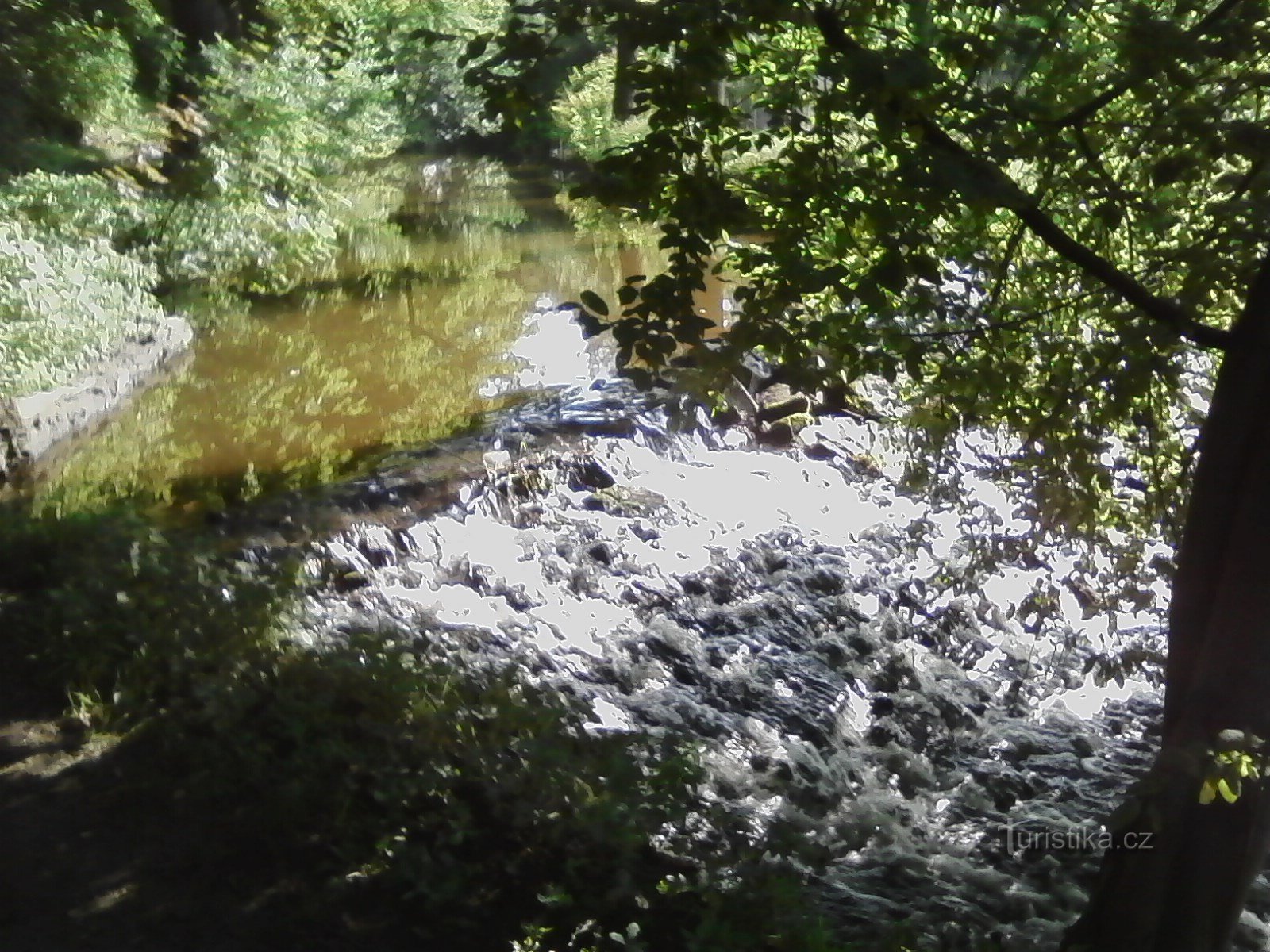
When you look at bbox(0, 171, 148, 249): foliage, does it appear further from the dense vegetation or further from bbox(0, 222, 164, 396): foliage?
the dense vegetation

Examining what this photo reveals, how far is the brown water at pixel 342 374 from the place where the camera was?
11062 millimetres

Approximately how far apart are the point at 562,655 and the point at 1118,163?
434 cm

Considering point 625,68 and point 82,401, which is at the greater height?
point 625,68

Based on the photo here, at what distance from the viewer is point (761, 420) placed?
39.8 feet

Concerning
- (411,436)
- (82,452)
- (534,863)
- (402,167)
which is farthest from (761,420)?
(402,167)

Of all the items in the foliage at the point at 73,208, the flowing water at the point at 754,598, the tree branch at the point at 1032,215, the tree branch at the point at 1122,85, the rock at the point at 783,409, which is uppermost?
the tree branch at the point at 1122,85

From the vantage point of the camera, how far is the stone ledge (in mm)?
10430

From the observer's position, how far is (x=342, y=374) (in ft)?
46.4

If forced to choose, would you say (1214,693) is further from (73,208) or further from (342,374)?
(73,208)

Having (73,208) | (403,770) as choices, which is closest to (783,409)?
(73,208)

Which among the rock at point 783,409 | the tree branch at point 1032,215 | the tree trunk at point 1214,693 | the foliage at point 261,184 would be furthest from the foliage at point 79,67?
the tree trunk at point 1214,693

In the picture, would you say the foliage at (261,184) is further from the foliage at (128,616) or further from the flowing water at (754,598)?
the foliage at (128,616)

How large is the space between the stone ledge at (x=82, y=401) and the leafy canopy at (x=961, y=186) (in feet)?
21.9

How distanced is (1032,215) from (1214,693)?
1.70m
